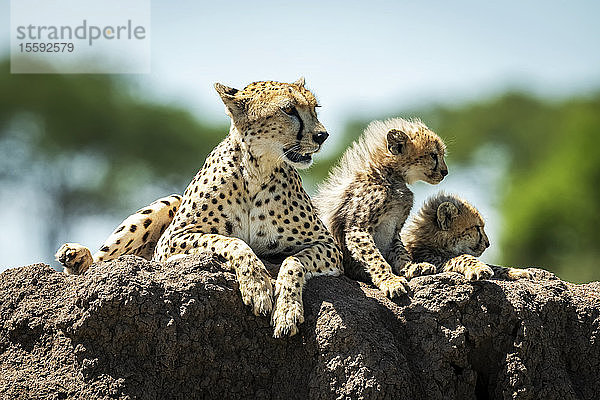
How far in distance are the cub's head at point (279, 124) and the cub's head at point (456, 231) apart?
1.13 meters

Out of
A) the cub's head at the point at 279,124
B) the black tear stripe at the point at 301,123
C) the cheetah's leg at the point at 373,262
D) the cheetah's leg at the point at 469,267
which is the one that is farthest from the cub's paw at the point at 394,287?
the black tear stripe at the point at 301,123

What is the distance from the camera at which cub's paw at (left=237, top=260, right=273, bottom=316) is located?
15.3ft

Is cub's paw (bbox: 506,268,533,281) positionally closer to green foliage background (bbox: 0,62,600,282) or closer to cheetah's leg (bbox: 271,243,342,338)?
cheetah's leg (bbox: 271,243,342,338)

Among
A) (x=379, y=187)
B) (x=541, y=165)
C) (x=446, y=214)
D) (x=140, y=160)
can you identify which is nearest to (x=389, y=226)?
(x=379, y=187)

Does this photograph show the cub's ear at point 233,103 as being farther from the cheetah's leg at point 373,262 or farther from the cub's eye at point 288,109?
the cheetah's leg at point 373,262

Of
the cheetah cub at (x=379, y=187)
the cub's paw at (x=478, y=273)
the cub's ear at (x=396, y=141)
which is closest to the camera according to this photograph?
the cub's paw at (x=478, y=273)

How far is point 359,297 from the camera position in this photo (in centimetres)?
498

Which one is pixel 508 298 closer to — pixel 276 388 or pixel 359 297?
pixel 359 297

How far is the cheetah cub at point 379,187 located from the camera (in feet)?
18.8

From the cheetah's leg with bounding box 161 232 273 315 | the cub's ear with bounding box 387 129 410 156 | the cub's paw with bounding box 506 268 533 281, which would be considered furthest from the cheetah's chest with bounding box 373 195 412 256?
the cheetah's leg with bounding box 161 232 273 315

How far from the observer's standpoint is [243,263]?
4.76 m

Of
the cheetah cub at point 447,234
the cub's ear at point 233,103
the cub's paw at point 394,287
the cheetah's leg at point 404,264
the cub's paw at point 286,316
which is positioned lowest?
the cub's paw at point 286,316

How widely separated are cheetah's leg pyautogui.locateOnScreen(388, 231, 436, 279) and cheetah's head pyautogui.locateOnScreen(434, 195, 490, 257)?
29cm

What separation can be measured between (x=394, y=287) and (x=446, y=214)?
3.74ft
